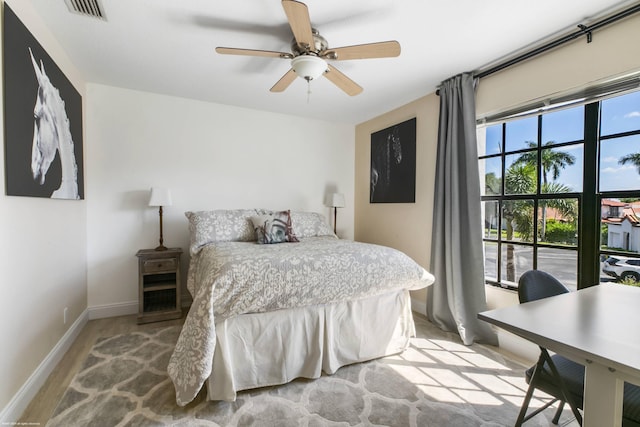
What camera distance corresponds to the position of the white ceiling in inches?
67.6

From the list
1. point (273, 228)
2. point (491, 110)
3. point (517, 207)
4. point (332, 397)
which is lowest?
point (332, 397)

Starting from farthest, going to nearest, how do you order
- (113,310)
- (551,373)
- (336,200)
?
(336,200), (113,310), (551,373)

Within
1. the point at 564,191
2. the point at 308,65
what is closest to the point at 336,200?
the point at 308,65

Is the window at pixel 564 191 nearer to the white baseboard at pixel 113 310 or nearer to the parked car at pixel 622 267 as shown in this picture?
the parked car at pixel 622 267

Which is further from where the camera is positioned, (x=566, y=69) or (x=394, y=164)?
(x=394, y=164)

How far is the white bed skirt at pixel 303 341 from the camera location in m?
1.68

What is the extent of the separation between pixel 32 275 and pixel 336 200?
116 inches

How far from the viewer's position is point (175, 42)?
6.87 feet

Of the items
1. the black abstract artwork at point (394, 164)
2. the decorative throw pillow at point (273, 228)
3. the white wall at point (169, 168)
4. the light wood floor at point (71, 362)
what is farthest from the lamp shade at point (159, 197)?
the black abstract artwork at point (394, 164)

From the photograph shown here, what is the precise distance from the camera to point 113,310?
116 inches

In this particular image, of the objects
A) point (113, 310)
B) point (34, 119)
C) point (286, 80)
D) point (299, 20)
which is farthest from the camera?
point (113, 310)

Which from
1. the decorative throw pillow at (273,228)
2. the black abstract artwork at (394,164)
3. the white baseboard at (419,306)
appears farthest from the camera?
the black abstract artwork at (394,164)

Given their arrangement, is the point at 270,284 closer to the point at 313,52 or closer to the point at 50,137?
the point at 313,52

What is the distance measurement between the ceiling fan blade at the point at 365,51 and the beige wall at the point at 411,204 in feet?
4.58
